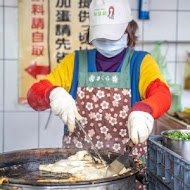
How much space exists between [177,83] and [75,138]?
198cm

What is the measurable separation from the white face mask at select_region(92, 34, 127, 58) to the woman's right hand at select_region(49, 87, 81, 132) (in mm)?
511

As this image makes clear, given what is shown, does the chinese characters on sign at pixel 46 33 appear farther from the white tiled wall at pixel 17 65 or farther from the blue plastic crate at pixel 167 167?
the blue plastic crate at pixel 167 167

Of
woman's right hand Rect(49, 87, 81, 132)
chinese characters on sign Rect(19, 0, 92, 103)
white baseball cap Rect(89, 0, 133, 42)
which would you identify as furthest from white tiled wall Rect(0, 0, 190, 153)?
woman's right hand Rect(49, 87, 81, 132)

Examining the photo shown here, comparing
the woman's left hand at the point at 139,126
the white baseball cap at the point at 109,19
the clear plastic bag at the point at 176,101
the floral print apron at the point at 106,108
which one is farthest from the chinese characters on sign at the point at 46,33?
the woman's left hand at the point at 139,126

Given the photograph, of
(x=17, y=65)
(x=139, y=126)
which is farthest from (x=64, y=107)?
(x=17, y=65)

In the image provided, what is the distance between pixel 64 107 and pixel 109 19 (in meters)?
0.68

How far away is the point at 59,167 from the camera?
2.12 metres

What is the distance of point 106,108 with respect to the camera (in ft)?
8.98

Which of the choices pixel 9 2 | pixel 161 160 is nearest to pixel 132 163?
pixel 161 160

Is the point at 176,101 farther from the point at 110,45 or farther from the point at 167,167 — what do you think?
the point at 167,167

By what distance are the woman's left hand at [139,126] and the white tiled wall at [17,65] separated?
2.38 m

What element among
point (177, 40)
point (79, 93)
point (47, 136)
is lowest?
point (47, 136)

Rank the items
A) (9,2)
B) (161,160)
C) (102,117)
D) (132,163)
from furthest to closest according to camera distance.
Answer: (9,2) < (102,117) < (132,163) < (161,160)

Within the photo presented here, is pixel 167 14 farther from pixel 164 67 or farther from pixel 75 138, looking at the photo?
pixel 75 138
